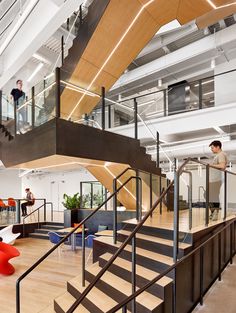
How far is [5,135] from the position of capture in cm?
759

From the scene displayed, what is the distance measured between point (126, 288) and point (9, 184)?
18.3m

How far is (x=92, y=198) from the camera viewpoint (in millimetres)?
12789

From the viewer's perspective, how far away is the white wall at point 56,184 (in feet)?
62.9

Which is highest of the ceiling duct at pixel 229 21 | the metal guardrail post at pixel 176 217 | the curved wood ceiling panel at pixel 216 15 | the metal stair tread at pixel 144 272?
the ceiling duct at pixel 229 21

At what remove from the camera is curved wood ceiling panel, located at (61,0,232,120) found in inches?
204

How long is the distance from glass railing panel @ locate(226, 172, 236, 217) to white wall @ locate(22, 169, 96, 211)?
13903 mm

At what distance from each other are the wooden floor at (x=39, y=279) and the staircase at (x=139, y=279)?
2.31 feet

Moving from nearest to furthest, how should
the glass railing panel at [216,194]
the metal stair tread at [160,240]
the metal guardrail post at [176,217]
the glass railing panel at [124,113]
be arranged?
1. the metal guardrail post at [176,217]
2. the metal stair tread at [160,240]
3. the glass railing panel at [216,194]
4. the glass railing panel at [124,113]

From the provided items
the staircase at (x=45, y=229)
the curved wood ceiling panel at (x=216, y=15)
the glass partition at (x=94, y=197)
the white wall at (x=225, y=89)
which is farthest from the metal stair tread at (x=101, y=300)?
the glass partition at (x=94, y=197)

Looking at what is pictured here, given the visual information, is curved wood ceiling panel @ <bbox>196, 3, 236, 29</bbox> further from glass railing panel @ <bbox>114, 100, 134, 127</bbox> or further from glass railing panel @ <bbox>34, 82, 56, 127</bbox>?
glass railing panel @ <bbox>34, 82, 56, 127</bbox>

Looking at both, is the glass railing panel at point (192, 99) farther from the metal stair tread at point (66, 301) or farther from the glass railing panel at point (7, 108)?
the metal stair tread at point (66, 301)

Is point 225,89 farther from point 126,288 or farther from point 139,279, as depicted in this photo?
point 126,288

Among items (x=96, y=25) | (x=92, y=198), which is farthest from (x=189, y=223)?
(x=92, y=198)

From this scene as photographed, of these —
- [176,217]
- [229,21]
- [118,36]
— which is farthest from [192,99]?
[176,217]
